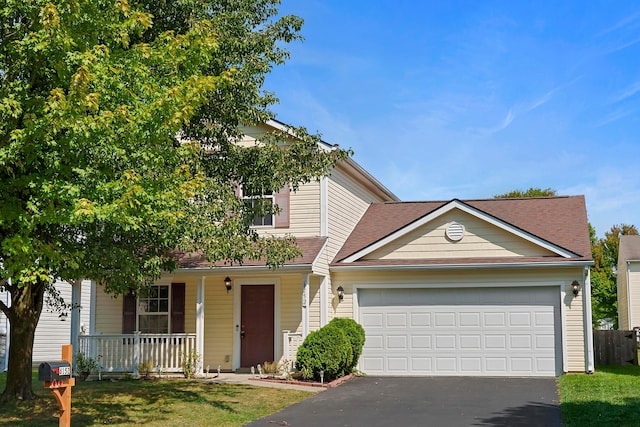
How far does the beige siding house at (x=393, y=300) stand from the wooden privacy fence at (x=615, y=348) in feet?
12.7

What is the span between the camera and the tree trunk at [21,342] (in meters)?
12.8

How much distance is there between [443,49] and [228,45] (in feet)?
20.9

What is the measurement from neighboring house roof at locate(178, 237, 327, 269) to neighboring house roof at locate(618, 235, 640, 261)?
71.8 feet

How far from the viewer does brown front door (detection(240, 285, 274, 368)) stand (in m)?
18.8

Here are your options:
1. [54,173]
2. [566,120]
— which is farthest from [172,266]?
[566,120]

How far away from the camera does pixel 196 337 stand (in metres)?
17.6

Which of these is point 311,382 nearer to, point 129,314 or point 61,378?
point 129,314

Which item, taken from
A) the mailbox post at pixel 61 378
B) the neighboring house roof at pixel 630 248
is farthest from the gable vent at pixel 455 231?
the neighboring house roof at pixel 630 248

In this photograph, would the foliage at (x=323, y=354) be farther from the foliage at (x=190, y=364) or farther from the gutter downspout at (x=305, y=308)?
the foliage at (x=190, y=364)

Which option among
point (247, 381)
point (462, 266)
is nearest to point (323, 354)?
point (247, 381)

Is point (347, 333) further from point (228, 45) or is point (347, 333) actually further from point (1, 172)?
point (1, 172)

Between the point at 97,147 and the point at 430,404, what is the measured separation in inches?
301

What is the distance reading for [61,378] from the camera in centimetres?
855

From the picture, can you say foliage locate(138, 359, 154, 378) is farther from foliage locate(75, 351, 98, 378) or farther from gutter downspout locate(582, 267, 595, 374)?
gutter downspout locate(582, 267, 595, 374)
